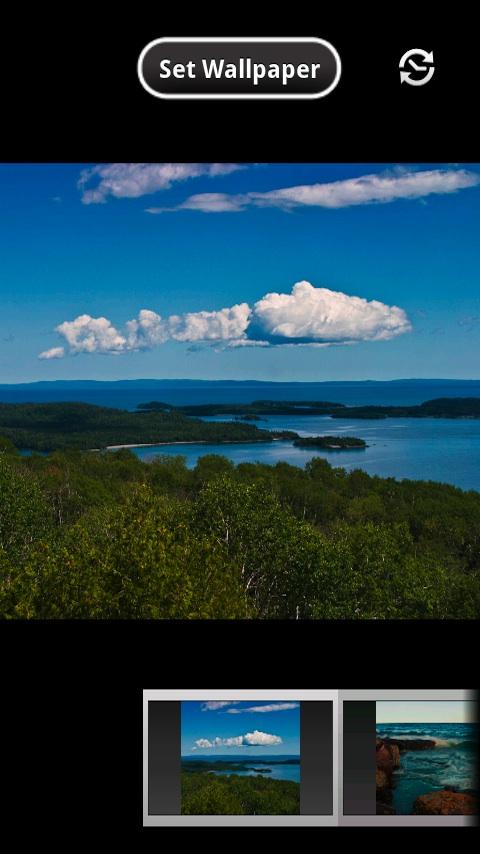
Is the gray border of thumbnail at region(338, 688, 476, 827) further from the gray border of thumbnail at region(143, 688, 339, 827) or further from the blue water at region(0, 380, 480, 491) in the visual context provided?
the blue water at region(0, 380, 480, 491)

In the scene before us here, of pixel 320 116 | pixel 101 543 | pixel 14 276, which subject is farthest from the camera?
pixel 101 543

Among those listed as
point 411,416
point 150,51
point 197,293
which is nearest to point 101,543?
point 197,293

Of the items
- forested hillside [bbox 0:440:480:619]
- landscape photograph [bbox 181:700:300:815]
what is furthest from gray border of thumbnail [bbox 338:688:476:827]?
forested hillside [bbox 0:440:480:619]

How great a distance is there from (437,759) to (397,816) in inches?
18.9

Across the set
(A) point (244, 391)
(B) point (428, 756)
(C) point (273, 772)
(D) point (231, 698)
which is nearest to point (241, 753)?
(C) point (273, 772)

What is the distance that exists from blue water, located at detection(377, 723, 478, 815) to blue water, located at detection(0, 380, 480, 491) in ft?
12.1

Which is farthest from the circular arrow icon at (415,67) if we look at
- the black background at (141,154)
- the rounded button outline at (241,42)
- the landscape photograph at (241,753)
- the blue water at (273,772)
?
the blue water at (273,772)

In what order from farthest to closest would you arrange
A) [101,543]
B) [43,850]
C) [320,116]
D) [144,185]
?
[101,543] < [144,185] < [320,116] < [43,850]

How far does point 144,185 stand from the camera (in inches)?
327

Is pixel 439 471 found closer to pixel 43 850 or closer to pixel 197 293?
pixel 197 293

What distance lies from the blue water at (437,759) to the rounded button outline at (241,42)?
443cm

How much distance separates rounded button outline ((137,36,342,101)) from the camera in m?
5.79

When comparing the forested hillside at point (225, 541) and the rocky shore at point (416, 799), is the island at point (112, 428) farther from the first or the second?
the rocky shore at point (416, 799)

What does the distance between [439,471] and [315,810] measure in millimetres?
4336
